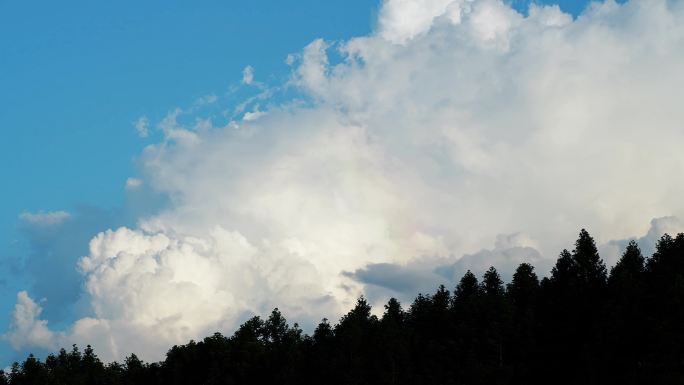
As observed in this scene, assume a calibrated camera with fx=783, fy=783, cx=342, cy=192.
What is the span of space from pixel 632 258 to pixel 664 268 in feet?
51.6

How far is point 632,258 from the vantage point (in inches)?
5236

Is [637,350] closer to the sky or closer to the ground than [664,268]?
closer to the ground

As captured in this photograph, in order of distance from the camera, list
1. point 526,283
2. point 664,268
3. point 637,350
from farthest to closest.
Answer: point 526,283 → point 664,268 → point 637,350

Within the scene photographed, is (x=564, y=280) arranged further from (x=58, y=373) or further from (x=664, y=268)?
(x=58, y=373)

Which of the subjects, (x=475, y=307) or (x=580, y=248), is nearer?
(x=475, y=307)

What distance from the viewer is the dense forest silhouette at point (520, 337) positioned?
10531 cm

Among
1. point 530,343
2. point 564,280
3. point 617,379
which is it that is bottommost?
point 617,379

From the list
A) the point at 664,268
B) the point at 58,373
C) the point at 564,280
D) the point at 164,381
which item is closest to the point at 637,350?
the point at 664,268

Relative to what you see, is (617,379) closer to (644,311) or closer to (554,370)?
(644,311)

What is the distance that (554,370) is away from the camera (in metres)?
125

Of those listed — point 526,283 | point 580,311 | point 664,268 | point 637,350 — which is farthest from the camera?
point 526,283

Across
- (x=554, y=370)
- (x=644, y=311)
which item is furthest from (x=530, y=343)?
(x=644, y=311)

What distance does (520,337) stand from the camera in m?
128

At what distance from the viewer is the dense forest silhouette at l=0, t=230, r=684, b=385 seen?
105 metres
